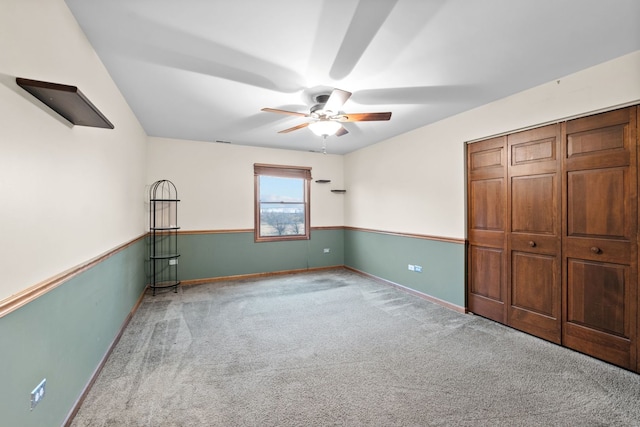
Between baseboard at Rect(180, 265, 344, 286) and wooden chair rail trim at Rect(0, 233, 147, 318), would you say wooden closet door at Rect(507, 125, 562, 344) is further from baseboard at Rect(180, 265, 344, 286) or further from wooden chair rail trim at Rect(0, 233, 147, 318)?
wooden chair rail trim at Rect(0, 233, 147, 318)

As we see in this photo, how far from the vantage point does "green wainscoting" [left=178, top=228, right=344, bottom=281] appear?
5055 mm

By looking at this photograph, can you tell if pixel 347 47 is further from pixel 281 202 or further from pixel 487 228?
pixel 281 202

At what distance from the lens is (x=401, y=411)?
73.7 inches

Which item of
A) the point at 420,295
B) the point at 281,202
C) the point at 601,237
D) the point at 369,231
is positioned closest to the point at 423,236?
the point at 420,295

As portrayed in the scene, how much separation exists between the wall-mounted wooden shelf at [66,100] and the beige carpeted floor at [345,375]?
193 cm

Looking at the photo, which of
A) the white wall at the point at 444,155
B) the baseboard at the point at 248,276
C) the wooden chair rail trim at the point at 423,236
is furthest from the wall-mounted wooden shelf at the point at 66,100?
the wooden chair rail trim at the point at 423,236

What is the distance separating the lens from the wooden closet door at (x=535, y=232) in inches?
111

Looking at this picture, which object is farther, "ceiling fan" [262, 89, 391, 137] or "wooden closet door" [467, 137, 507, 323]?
"wooden closet door" [467, 137, 507, 323]

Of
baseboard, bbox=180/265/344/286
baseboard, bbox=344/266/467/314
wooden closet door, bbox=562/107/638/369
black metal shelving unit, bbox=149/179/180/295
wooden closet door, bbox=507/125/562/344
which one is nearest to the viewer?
wooden closet door, bbox=562/107/638/369

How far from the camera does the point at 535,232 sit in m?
2.98

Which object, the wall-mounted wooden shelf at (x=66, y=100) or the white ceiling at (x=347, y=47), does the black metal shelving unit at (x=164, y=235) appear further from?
the wall-mounted wooden shelf at (x=66, y=100)

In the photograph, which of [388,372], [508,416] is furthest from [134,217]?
[508,416]

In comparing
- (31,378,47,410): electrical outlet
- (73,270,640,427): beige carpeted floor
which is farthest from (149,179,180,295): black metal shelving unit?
(31,378,47,410): electrical outlet

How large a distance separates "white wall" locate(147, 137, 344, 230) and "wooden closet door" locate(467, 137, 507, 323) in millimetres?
3417
